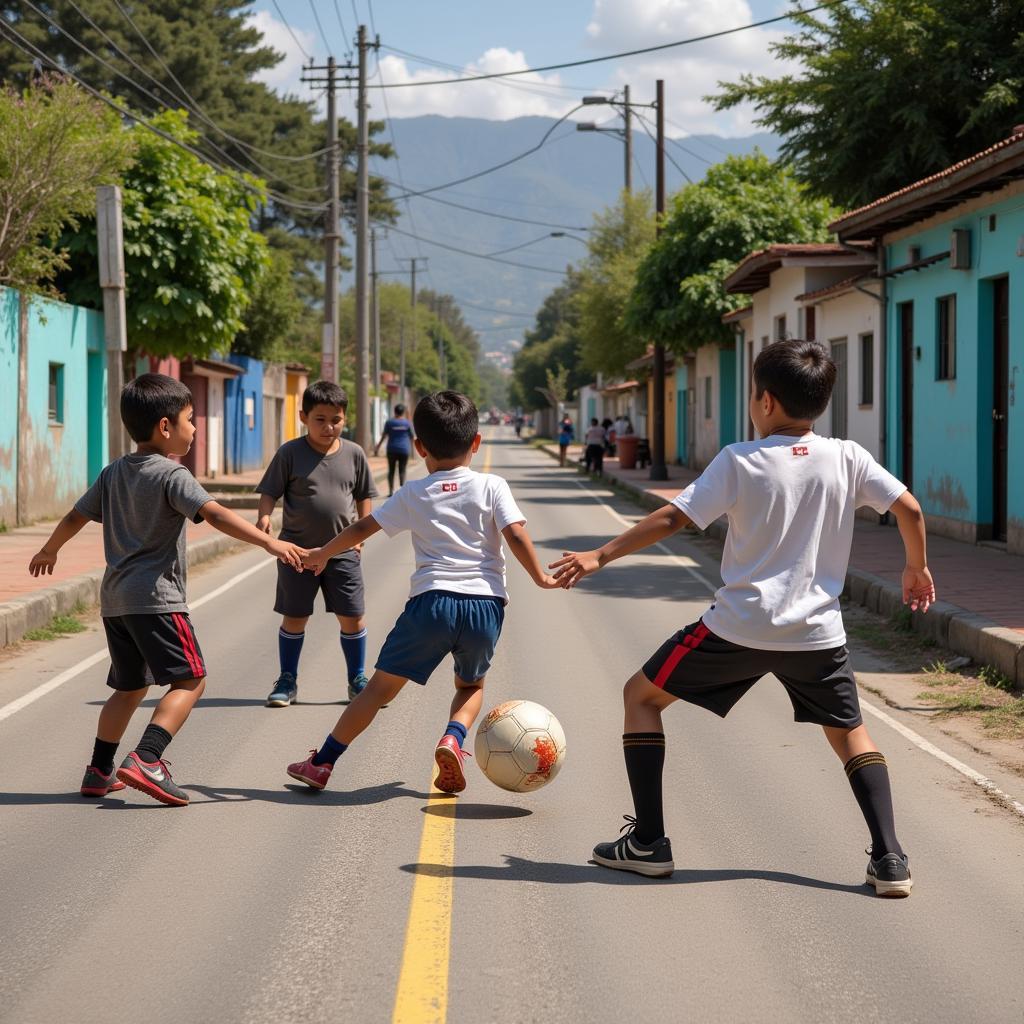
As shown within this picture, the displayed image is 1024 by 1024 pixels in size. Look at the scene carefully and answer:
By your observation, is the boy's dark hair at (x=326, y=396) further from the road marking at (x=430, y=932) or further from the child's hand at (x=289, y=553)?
the road marking at (x=430, y=932)

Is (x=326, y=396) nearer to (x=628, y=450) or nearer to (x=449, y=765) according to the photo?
(x=449, y=765)

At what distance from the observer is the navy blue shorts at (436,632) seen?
223 inches

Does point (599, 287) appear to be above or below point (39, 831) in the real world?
above

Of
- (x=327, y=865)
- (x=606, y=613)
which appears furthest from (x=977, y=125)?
(x=327, y=865)

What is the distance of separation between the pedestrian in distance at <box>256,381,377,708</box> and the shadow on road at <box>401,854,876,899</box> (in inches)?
120

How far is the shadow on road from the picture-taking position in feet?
16.0

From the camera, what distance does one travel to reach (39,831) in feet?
18.0

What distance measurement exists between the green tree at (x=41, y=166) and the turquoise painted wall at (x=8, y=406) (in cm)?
104

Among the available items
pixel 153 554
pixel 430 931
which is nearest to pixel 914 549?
pixel 430 931

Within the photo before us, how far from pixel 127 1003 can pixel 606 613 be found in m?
8.74

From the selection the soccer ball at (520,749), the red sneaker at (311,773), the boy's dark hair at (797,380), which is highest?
the boy's dark hair at (797,380)

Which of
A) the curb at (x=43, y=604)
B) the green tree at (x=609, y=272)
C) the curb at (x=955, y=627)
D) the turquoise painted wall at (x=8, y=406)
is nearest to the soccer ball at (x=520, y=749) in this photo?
the curb at (x=955, y=627)

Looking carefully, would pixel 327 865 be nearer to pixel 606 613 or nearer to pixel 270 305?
pixel 606 613

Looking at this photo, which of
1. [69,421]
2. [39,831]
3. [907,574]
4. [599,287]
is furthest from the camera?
[599,287]
